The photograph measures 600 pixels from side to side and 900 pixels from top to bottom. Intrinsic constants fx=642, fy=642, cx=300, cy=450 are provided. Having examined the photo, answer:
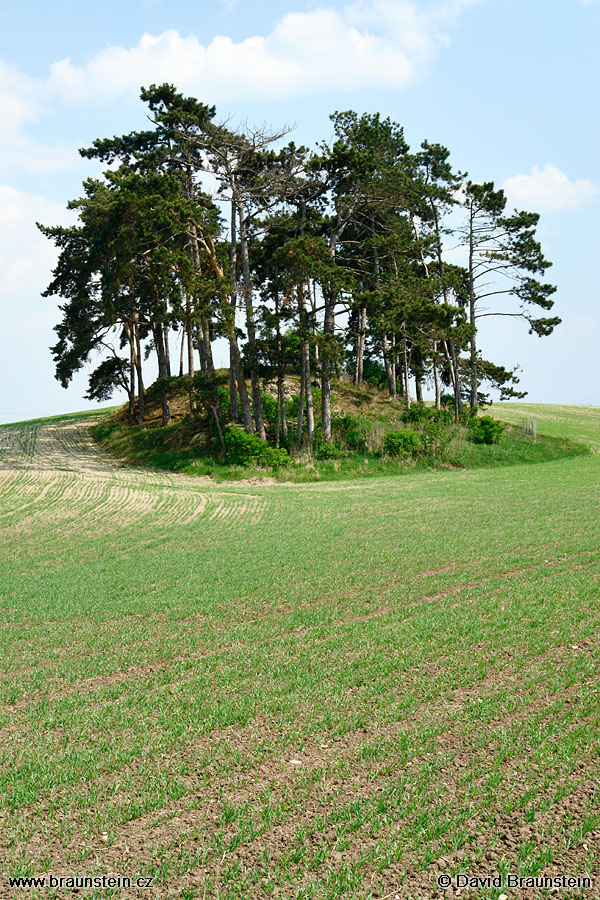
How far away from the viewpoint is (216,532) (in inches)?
611

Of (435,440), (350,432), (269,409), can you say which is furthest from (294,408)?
(435,440)

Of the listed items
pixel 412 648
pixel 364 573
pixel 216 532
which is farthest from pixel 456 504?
pixel 412 648

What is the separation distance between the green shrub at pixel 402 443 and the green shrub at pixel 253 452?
499 cm

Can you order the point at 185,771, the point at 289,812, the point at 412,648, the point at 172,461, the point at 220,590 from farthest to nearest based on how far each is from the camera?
1. the point at 172,461
2. the point at 220,590
3. the point at 412,648
4. the point at 185,771
5. the point at 289,812

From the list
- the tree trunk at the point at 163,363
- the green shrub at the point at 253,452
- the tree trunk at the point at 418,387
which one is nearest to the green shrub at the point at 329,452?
the green shrub at the point at 253,452

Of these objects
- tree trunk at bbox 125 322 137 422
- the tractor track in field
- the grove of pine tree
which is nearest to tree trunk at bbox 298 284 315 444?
the grove of pine tree

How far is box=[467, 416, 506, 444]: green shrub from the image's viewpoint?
33.7m

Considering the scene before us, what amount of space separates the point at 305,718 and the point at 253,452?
22.3m

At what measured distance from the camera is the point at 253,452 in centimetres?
2752

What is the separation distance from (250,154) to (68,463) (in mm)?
16571

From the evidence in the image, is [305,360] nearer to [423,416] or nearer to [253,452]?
[253,452]

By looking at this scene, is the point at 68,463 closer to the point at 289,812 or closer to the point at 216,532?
the point at 216,532

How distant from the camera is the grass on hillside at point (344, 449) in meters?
27.5

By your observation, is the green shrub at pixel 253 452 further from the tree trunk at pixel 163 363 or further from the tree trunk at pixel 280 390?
the tree trunk at pixel 163 363
